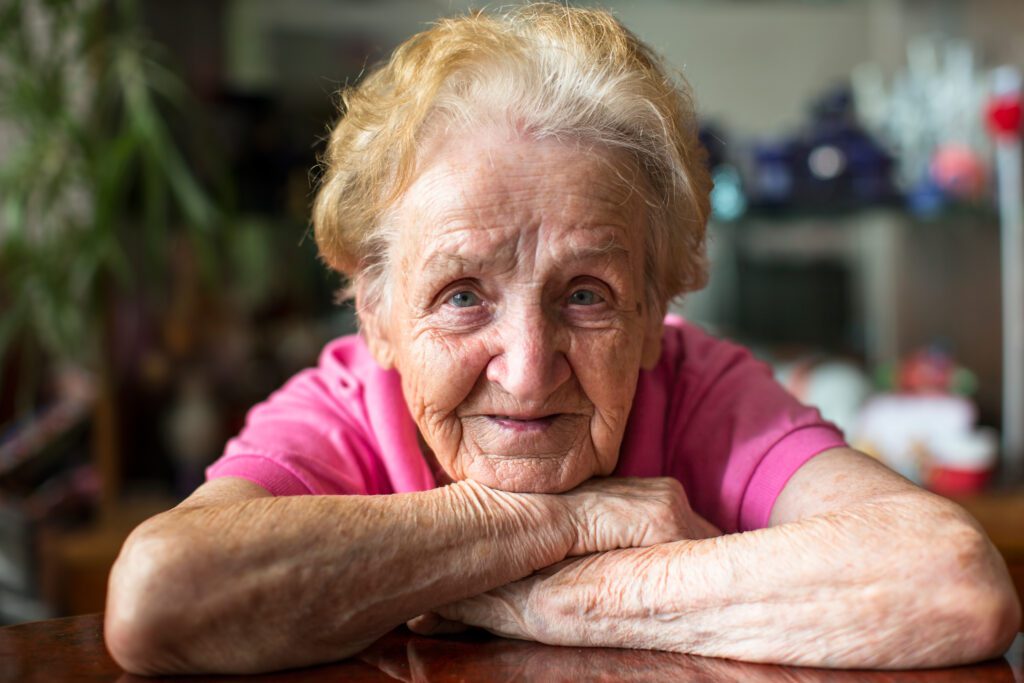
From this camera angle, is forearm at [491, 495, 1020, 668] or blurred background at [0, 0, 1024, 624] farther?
blurred background at [0, 0, 1024, 624]

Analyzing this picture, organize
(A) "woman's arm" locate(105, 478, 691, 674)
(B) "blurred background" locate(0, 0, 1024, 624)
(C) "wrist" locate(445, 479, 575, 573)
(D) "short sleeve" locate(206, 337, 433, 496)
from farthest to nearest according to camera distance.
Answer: (B) "blurred background" locate(0, 0, 1024, 624) → (D) "short sleeve" locate(206, 337, 433, 496) → (C) "wrist" locate(445, 479, 575, 573) → (A) "woman's arm" locate(105, 478, 691, 674)

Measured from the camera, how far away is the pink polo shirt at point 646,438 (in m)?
1.24

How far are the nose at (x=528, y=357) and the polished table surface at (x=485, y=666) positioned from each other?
0.87 ft

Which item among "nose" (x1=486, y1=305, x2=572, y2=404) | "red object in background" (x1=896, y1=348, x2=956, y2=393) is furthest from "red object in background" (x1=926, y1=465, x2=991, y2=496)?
"nose" (x1=486, y1=305, x2=572, y2=404)

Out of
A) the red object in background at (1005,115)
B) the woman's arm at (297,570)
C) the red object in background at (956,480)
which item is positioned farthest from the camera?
the red object in background at (1005,115)

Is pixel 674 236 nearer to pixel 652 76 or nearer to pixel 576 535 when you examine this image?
pixel 652 76

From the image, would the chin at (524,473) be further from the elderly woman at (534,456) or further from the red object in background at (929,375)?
the red object in background at (929,375)

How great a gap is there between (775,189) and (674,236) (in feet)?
6.20

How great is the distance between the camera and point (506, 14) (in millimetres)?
1242

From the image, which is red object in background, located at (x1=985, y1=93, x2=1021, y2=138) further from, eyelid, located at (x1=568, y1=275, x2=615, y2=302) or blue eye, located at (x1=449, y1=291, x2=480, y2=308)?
blue eye, located at (x1=449, y1=291, x2=480, y2=308)

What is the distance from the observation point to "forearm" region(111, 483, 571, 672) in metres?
0.96

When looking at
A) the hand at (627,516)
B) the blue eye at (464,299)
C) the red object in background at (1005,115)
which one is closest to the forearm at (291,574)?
the hand at (627,516)

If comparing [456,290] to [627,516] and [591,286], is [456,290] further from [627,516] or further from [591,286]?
[627,516]

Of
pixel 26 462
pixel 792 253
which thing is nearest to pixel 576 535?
pixel 26 462
